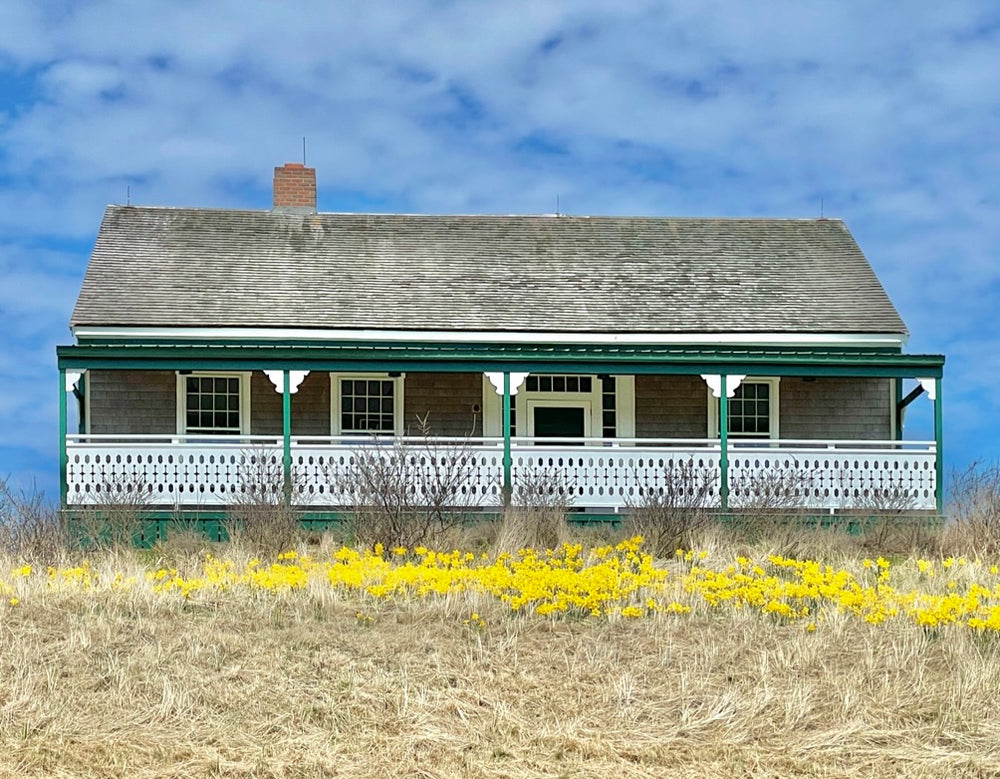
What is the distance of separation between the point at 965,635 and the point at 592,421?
12.6 meters

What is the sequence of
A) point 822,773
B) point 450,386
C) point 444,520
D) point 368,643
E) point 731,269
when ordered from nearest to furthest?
point 822,773
point 368,643
point 444,520
point 450,386
point 731,269

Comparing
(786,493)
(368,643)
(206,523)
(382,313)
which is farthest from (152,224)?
(368,643)

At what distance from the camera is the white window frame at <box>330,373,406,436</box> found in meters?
23.7

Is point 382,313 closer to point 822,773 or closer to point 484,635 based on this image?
point 484,635

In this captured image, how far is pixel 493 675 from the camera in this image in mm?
10812

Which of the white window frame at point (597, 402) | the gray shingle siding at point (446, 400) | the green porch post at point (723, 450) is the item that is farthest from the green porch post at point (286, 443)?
the green porch post at point (723, 450)

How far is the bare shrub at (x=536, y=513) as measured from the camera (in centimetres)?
1759

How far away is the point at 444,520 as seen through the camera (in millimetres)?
18906

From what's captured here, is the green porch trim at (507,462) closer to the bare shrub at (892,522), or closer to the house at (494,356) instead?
the house at (494,356)

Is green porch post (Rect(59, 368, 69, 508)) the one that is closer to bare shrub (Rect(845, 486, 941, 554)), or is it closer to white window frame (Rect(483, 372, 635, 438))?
white window frame (Rect(483, 372, 635, 438))

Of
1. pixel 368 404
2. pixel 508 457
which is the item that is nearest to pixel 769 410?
pixel 508 457

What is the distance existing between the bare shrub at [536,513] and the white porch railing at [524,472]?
0.04 m

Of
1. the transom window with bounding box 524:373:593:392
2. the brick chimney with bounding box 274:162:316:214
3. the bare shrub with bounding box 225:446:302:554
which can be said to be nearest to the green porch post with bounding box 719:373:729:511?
the transom window with bounding box 524:373:593:392

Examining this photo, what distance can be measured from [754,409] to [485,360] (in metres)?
6.72
